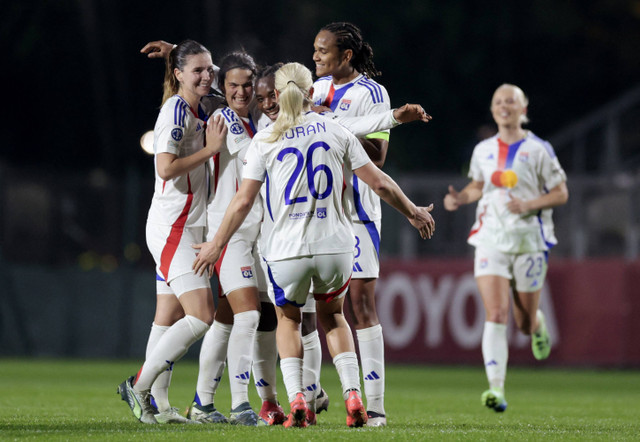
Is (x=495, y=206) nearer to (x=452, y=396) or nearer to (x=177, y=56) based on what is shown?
(x=452, y=396)

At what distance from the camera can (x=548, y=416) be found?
8938 mm

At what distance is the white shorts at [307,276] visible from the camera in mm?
6922

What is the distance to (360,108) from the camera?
773 cm

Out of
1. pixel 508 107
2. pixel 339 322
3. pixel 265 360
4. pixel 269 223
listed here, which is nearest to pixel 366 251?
pixel 339 322

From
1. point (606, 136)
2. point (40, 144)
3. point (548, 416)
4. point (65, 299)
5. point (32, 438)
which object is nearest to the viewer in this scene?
point (32, 438)

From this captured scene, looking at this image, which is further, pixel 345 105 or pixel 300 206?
pixel 345 105

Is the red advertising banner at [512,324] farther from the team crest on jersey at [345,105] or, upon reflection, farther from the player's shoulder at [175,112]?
the player's shoulder at [175,112]

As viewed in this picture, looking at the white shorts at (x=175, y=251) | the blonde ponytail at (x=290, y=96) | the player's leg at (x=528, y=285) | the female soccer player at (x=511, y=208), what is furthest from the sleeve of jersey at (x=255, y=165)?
the player's leg at (x=528, y=285)

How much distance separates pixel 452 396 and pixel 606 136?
35.6ft

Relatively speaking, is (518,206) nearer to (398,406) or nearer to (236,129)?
(398,406)

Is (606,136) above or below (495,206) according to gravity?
above

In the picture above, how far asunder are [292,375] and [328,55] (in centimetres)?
215

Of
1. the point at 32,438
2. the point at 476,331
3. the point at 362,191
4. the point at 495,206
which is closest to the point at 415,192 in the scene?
the point at 476,331

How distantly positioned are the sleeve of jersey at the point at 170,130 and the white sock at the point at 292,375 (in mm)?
1480
